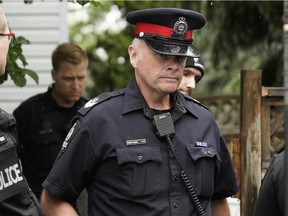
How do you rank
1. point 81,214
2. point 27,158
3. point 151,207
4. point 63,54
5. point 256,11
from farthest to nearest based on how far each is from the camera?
point 256,11 < point 63,54 < point 27,158 < point 81,214 < point 151,207

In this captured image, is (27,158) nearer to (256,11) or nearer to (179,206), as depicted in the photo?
(179,206)

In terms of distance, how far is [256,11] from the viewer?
14.8m

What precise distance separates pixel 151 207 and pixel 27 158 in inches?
131

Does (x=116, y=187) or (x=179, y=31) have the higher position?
(x=179, y=31)

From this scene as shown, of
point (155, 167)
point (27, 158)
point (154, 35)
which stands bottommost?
point (27, 158)

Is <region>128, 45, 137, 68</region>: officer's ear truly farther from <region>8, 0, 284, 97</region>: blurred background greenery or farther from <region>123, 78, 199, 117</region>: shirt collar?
<region>8, 0, 284, 97</region>: blurred background greenery

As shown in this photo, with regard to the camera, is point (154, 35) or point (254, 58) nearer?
point (154, 35)

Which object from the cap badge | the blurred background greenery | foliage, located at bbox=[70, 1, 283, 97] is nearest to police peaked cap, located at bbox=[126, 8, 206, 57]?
the cap badge

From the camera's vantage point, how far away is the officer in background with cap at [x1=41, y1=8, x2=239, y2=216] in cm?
485

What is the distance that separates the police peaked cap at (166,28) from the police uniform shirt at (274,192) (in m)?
0.98

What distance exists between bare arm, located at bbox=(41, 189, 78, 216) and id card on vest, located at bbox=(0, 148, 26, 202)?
0.44 m

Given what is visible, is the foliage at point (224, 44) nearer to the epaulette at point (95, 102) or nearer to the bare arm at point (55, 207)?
the epaulette at point (95, 102)

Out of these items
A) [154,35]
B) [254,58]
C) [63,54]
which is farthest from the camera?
[254,58]

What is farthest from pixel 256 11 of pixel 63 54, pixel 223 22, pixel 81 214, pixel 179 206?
pixel 179 206
